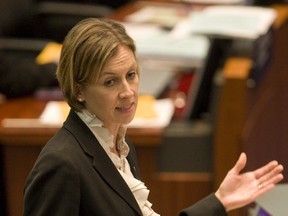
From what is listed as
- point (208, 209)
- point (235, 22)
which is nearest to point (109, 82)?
point (208, 209)

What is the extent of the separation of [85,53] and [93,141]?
18cm

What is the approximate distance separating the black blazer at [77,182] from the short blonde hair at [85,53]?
76mm

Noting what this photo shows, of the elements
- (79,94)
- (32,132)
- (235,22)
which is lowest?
(32,132)

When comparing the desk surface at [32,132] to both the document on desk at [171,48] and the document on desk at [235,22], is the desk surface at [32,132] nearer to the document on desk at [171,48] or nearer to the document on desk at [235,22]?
the document on desk at [235,22]

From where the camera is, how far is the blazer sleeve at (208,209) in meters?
1.46

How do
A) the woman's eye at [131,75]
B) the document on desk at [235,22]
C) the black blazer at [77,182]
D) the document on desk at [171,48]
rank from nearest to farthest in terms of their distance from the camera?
the black blazer at [77,182], the woman's eye at [131,75], the document on desk at [235,22], the document on desk at [171,48]

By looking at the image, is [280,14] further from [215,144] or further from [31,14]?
[31,14]

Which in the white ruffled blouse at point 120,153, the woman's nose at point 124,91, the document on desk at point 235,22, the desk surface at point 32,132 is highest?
the woman's nose at point 124,91

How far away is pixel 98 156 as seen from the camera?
1.40 meters

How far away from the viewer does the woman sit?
51.7 inches

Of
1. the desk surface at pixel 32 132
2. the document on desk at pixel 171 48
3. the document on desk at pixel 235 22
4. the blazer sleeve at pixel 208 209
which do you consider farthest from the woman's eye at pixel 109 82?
the document on desk at pixel 171 48

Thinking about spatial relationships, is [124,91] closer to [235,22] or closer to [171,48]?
[235,22]

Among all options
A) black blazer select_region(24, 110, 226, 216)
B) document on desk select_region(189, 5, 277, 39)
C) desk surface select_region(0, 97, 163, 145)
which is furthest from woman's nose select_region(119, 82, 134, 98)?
document on desk select_region(189, 5, 277, 39)

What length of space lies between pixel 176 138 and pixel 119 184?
86cm
